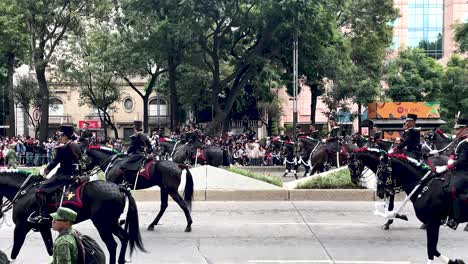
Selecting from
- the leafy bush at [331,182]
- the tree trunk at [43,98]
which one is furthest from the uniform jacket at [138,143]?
the tree trunk at [43,98]

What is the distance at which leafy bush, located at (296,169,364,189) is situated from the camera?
58.3 ft

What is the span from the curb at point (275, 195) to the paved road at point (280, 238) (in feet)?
4.28

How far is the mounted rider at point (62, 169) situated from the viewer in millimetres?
9391

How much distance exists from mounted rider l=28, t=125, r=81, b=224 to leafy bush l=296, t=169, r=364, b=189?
963 centimetres

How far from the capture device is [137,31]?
32156mm

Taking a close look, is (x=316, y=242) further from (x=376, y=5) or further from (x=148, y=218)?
(x=376, y=5)

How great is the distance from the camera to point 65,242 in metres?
5.50

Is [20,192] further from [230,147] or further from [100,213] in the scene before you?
[230,147]

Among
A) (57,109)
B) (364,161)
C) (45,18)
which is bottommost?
(364,161)

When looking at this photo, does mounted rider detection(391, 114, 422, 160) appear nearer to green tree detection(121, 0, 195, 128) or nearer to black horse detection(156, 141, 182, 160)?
black horse detection(156, 141, 182, 160)

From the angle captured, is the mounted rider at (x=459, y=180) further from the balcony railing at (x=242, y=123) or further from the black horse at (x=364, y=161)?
the balcony railing at (x=242, y=123)

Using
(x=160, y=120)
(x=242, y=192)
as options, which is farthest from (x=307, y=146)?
(x=160, y=120)

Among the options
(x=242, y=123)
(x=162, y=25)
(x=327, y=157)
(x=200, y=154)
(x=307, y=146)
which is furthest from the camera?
(x=242, y=123)

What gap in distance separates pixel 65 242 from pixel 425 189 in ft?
21.1
